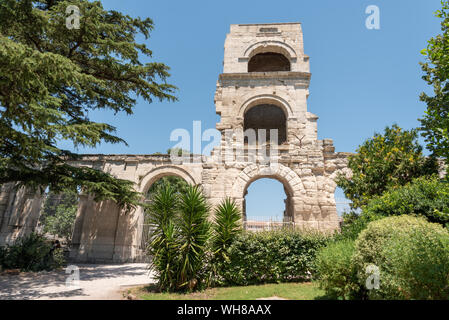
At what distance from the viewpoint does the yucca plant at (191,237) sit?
6750mm

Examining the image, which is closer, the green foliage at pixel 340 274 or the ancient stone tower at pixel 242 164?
the green foliage at pixel 340 274

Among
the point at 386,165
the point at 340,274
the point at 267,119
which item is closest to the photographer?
the point at 340,274

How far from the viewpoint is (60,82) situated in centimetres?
774

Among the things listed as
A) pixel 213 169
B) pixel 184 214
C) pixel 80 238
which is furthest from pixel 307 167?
pixel 80 238

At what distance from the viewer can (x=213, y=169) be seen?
37.0 ft

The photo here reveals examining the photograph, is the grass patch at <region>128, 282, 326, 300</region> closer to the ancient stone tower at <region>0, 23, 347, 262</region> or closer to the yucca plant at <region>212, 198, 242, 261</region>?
the yucca plant at <region>212, 198, 242, 261</region>

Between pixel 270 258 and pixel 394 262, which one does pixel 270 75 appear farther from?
pixel 394 262

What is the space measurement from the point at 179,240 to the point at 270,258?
2685mm

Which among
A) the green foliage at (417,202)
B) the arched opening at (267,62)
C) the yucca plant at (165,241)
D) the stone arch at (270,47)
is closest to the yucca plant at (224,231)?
the yucca plant at (165,241)

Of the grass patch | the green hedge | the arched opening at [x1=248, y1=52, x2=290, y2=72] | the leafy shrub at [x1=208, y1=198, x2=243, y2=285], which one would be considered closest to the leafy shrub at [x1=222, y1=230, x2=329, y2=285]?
the leafy shrub at [x1=208, y1=198, x2=243, y2=285]

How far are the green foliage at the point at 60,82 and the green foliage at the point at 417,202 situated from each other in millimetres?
8529

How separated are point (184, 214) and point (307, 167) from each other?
6.43 metres

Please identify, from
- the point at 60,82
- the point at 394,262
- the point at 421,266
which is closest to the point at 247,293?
the point at 394,262

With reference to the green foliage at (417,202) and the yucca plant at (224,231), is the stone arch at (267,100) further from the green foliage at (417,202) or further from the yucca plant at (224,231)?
the green foliage at (417,202)
